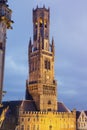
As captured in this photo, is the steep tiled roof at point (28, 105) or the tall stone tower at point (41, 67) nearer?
the steep tiled roof at point (28, 105)

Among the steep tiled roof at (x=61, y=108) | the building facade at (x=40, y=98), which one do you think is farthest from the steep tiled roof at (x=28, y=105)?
the steep tiled roof at (x=61, y=108)

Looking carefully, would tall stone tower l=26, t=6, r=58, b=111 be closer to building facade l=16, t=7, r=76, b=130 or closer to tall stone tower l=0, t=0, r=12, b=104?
building facade l=16, t=7, r=76, b=130

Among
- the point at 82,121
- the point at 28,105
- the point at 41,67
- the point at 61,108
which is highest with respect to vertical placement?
the point at 41,67

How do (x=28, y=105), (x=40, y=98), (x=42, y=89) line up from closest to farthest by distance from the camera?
(x=28, y=105) → (x=40, y=98) → (x=42, y=89)

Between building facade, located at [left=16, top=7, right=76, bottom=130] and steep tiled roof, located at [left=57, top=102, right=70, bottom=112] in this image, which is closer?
building facade, located at [left=16, top=7, right=76, bottom=130]

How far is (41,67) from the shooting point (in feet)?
363

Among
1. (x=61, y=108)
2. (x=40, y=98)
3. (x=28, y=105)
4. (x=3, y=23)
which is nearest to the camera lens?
(x=3, y=23)

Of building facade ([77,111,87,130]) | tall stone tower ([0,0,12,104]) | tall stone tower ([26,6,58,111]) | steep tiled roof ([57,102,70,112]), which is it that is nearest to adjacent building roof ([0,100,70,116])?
tall stone tower ([26,6,58,111])

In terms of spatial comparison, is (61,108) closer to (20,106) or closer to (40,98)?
(40,98)

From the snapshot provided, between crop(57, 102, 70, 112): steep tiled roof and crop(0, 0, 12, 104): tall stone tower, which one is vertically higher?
crop(0, 0, 12, 104): tall stone tower

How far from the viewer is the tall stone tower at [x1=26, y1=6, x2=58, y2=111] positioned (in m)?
107

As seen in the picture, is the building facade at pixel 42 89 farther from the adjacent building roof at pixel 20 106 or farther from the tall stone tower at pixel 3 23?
the tall stone tower at pixel 3 23

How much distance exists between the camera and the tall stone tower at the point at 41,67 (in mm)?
107375

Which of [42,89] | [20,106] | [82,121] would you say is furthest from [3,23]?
[82,121]
